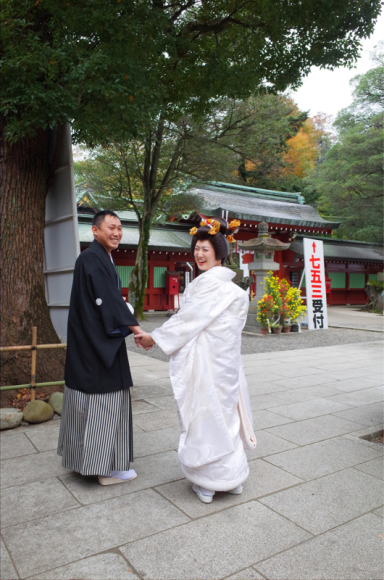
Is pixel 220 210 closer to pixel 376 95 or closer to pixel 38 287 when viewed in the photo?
pixel 376 95

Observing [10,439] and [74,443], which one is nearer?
[74,443]

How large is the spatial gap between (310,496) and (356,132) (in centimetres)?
1830

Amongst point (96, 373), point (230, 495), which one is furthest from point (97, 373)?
point (230, 495)

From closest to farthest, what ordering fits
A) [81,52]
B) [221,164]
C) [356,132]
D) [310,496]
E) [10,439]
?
[310,496], [10,439], [81,52], [221,164], [356,132]

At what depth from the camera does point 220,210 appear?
1543 cm

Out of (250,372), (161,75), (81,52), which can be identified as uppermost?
(161,75)

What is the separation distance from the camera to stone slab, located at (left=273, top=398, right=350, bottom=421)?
13.9 ft

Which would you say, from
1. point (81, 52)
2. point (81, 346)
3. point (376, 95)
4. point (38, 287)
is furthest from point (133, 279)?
point (376, 95)

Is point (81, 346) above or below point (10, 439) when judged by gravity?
above

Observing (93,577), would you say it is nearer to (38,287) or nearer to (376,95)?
(38,287)

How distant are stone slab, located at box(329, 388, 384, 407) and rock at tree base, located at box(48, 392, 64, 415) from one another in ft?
9.77

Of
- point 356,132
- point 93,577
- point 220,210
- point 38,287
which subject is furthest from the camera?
point 356,132

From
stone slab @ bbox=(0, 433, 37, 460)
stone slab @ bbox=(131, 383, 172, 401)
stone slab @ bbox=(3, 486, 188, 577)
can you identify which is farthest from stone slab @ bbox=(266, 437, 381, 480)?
stone slab @ bbox=(131, 383, 172, 401)

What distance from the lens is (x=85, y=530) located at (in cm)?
215
